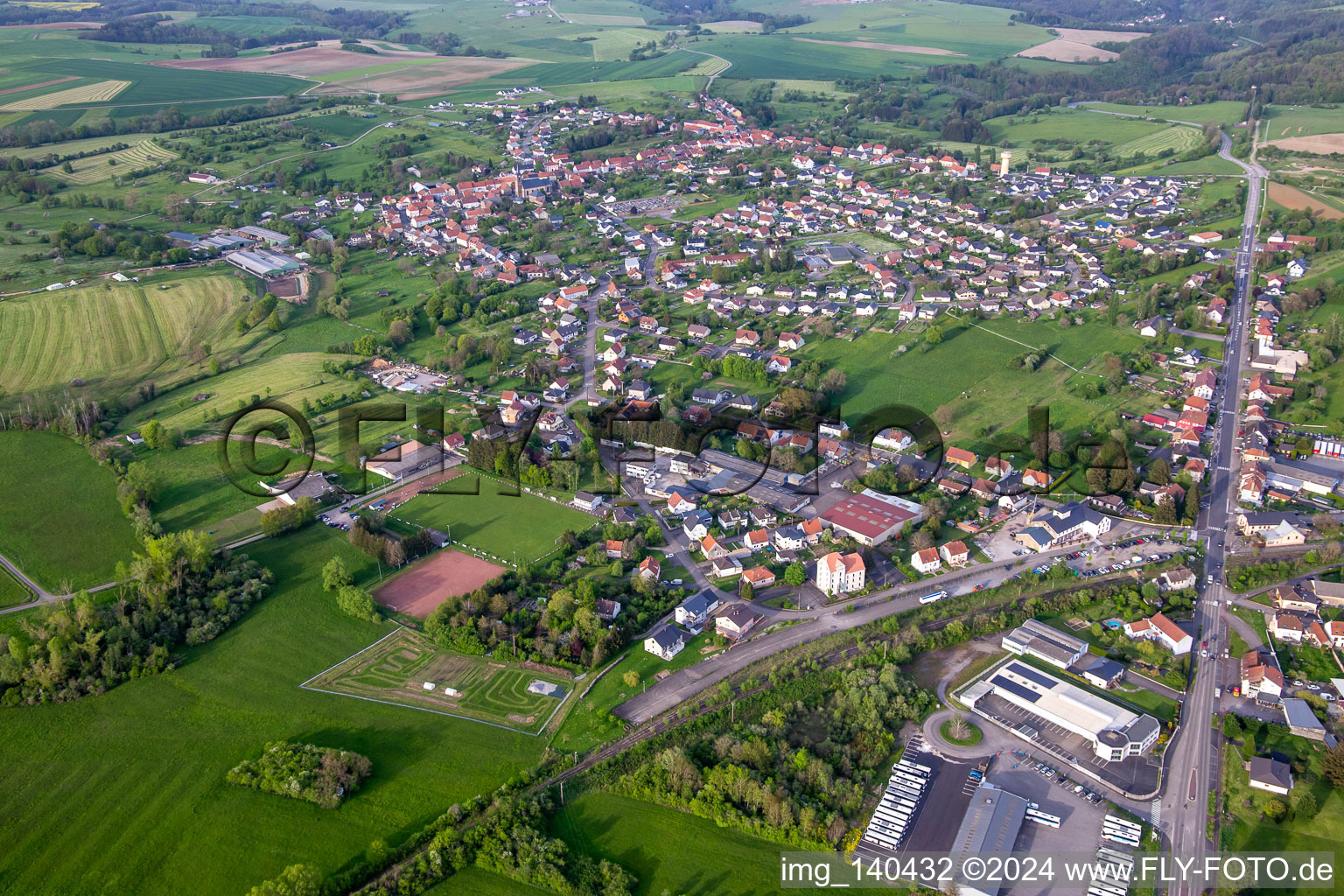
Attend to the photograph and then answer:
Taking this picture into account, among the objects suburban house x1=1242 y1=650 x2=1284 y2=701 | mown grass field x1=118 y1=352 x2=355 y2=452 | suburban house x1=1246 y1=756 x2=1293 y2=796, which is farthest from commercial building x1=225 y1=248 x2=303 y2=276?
suburban house x1=1246 y1=756 x2=1293 y2=796

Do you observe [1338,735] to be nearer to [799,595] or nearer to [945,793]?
[945,793]

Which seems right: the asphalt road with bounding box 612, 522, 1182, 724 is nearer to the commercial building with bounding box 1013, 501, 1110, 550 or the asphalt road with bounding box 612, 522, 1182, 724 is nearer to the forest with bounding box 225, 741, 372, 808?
the commercial building with bounding box 1013, 501, 1110, 550

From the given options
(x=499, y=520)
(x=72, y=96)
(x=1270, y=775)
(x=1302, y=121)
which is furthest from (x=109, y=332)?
(x=1302, y=121)

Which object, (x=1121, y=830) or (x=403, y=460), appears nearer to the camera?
(x=1121, y=830)

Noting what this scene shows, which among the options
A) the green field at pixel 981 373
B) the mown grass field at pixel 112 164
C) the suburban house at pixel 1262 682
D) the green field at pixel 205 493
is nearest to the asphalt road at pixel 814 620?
the suburban house at pixel 1262 682

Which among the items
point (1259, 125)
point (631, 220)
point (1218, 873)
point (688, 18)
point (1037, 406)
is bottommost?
point (1218, 873)

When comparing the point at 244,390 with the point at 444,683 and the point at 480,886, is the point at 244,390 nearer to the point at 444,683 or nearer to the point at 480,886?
the point at 444,683

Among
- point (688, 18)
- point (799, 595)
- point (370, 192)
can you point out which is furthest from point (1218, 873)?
point (688, 18)
